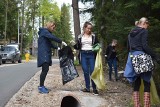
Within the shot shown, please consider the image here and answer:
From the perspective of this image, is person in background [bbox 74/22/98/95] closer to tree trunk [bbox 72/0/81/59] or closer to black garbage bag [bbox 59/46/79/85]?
black garbage bag [bbox 59/46/79/85]

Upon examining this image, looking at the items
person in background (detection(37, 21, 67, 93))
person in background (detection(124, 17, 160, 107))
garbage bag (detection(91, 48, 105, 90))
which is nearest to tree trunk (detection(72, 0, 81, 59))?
garbage bag (detection(91, 48, 105, 90))

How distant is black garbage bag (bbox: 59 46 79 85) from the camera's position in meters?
10.7

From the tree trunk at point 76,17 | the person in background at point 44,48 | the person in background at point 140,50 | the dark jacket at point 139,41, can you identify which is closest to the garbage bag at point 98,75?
the person in background at point 44,48

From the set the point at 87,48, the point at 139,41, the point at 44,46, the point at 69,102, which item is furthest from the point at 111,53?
the point at 139,41

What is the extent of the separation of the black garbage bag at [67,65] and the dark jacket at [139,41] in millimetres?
3149

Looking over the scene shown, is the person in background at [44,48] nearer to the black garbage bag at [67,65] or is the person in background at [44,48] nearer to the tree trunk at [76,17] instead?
the black garbage bag at [67,65]

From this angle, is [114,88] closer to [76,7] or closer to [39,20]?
[76,7]

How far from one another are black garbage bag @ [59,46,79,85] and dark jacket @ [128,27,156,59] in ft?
10.3

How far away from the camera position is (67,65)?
10711 millimetres

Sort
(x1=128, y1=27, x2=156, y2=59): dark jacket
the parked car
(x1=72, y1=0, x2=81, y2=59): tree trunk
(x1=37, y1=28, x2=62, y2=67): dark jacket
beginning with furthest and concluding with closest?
the parked car, (x1=72, y1=0, x2=81, y2=59): tree trunk, (x1=37, y1=28, x2=62, y2=67): dark jacket, (x1=128, y1=27, x2=156, y2=59): dark jacket

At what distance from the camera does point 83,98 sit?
9.46m

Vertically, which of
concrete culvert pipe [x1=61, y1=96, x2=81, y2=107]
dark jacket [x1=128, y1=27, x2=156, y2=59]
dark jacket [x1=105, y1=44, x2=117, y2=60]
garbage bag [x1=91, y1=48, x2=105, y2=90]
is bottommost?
concrete culvert pipe [x1=61, y1=96, x2=81, y2=107]

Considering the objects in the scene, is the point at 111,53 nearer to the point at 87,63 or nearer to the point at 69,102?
the point at 87,63

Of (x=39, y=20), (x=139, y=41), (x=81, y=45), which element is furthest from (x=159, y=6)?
(x=39, y=20)
